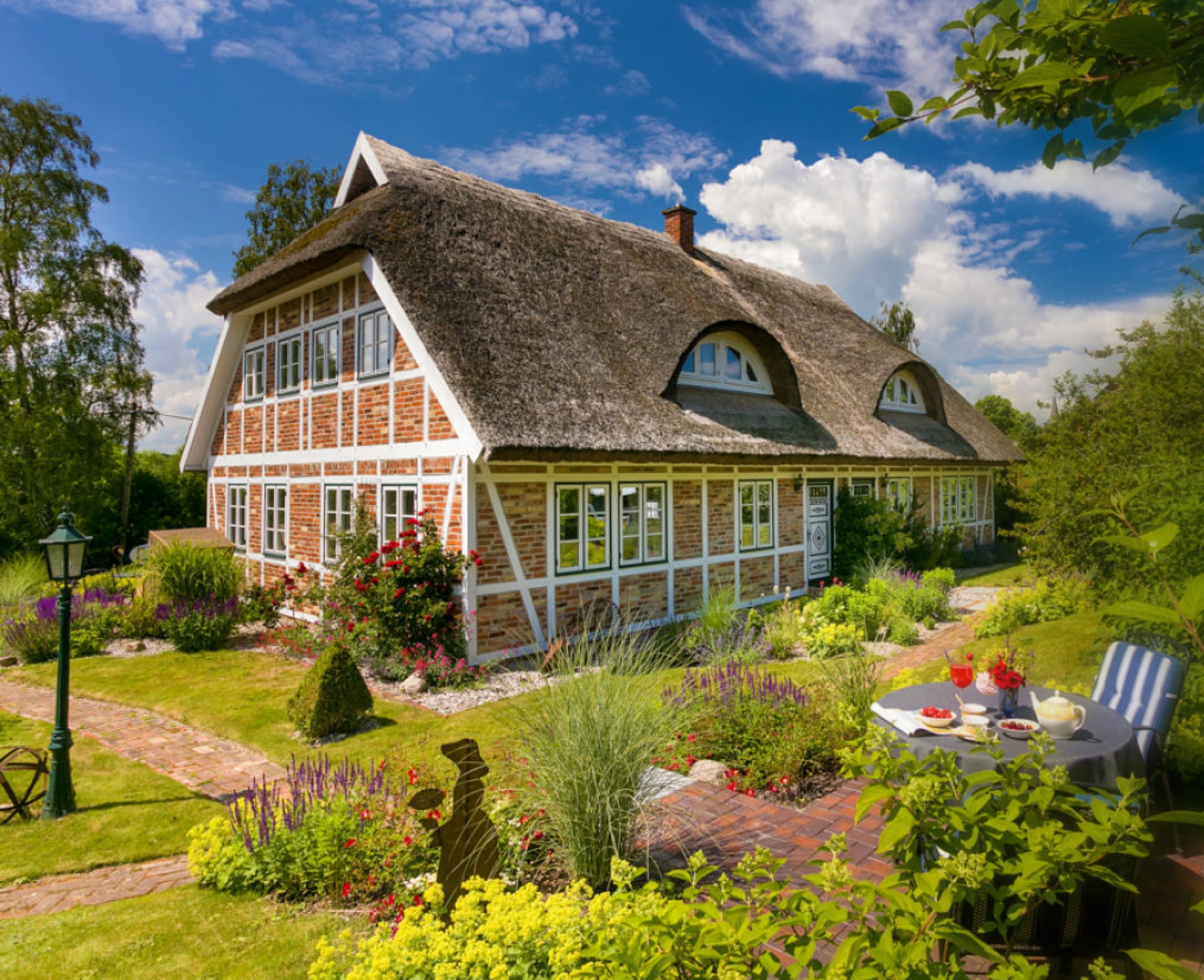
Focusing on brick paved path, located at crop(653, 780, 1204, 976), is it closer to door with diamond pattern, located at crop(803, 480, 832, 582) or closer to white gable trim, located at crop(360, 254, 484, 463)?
white gable trim, located at crop(360, 254, 484, 463)

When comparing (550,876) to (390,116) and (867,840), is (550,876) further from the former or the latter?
(390,116)

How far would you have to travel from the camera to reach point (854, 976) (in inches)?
60.2

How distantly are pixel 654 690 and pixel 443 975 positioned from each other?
84.6 inches

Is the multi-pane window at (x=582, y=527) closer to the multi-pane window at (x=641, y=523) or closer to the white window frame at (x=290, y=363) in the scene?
the multi-pane window at (x=641, y=523)

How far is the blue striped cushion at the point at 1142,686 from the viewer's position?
431cm

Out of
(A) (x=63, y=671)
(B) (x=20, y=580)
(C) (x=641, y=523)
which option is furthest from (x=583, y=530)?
(B) (x=20, y=580)

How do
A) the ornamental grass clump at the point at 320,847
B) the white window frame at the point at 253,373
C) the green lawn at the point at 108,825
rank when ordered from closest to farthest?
the ornamental grass clump at the point at 320,847 < the green lawn at the point at 108,825 < the white window frame at the point at 253,373

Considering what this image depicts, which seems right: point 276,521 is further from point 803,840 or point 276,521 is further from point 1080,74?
point 1080,74

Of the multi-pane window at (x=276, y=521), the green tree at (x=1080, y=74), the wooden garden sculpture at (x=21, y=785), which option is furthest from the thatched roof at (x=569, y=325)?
the green tree at (x=1080, y=74)

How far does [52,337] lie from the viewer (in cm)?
→ 1869

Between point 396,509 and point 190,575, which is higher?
point 396,509

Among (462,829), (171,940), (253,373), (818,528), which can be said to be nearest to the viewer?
(462,829)

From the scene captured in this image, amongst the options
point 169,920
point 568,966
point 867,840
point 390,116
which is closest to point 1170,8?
point 568,966

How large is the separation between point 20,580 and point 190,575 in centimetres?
400
